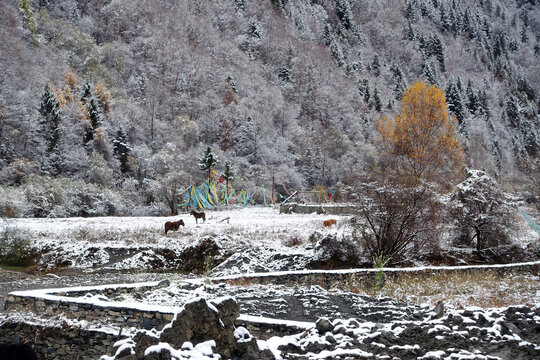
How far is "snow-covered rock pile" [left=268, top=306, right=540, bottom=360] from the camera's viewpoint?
609 centimetres

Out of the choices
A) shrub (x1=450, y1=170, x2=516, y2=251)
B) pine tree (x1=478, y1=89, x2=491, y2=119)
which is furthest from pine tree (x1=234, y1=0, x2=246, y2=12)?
shrub (x1=450, y1=170, x2=516, y2=251)

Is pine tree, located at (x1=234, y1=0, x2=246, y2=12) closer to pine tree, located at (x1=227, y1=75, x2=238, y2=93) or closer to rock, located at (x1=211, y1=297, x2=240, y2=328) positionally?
pine tree, located at (x1=227, y1=75, x2=238, y2=93)

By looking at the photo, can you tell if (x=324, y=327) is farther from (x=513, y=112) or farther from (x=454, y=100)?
(x=513, y=112)

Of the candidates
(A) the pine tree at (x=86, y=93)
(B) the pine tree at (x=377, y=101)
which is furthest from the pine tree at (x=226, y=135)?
(B) the pine tree at (x=377, y=101)

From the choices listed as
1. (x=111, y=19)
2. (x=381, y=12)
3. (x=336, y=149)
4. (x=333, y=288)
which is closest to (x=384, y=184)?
(x=333, y=288)

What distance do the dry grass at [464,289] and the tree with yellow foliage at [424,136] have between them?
963cm

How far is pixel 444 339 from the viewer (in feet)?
21.1

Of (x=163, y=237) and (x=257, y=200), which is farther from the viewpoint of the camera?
(x=257, y=200)

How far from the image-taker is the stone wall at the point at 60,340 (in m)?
8.49

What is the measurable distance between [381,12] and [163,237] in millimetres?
124193

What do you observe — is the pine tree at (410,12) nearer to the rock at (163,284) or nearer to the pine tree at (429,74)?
the pine tree at (429,74)

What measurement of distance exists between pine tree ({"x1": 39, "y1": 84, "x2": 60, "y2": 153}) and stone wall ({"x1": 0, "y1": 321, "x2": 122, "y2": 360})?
36128mm

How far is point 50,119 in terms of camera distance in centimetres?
4200

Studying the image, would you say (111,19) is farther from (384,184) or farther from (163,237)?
(384,184)
